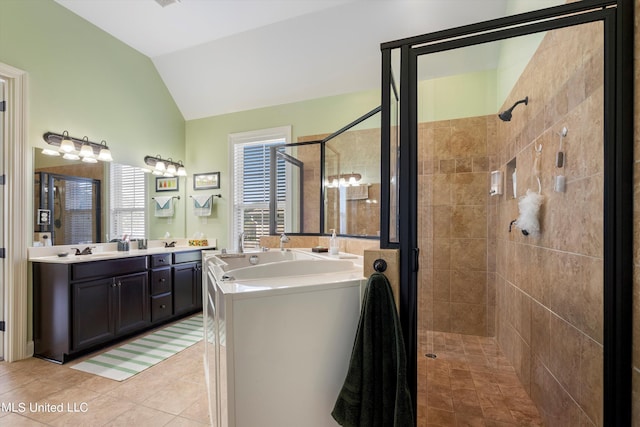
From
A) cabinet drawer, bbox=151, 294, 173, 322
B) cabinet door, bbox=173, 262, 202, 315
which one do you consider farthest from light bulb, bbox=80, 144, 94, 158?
cabinet drawer, bbox=151, 294, 173, 322

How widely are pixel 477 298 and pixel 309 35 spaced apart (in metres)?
3.11

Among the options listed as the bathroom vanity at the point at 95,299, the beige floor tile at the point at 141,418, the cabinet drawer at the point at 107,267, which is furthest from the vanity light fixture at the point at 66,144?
the beige floor tile at the point at 141,418

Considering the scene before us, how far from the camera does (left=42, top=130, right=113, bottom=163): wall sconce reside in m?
2.75

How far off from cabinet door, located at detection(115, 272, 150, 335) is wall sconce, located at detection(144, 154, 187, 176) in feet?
5.01

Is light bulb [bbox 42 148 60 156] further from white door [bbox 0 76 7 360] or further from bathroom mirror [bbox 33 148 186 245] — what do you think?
white door [bbox 0 76 7 360]

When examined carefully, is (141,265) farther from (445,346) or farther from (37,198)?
(445,346)

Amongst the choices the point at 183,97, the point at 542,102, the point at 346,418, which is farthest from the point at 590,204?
the point at 183,97

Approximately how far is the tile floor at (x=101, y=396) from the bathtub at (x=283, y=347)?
65 centimetres

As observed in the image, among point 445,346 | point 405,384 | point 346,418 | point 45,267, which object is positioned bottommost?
point 445,346

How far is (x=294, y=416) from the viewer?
1.25 m

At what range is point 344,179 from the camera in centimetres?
280

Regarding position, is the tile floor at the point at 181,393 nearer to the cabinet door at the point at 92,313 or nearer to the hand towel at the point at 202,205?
the cabinet door at the point at 92,313

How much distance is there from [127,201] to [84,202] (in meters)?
0.51

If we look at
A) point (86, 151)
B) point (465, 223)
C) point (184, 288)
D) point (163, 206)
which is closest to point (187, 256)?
point (184, 288)
